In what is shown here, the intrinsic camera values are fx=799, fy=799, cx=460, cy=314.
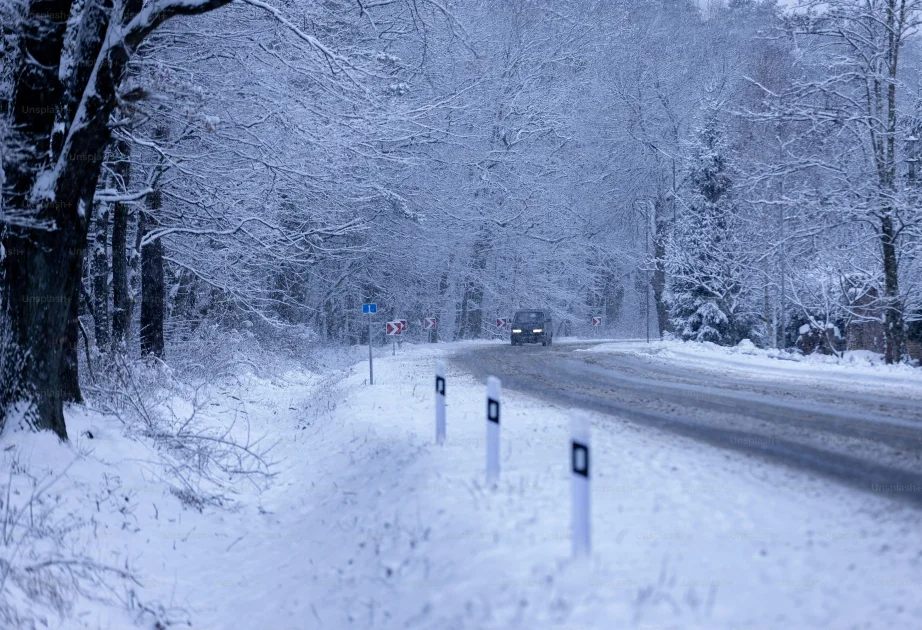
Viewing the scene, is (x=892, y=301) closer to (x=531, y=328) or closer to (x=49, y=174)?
(x=49, y=174)

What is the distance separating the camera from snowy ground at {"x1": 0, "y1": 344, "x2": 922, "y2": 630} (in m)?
4.64

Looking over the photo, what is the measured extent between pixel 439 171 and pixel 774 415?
29413 millimetres

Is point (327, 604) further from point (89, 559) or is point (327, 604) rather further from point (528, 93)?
point (528, 93)

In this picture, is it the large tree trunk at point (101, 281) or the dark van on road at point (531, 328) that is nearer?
the large tree trunk at point (101, 281)

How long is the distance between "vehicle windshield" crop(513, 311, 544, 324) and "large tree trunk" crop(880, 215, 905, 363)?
20.2 m

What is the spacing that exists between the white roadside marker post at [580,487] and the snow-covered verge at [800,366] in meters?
11.0

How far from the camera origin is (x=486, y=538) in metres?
5.91

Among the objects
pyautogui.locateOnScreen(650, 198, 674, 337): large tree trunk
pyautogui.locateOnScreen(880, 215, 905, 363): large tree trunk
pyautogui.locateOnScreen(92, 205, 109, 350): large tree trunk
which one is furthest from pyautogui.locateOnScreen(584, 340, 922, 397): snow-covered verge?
pyautogui.locateOnScreen(650, 198, 674, 337): large tree trunk

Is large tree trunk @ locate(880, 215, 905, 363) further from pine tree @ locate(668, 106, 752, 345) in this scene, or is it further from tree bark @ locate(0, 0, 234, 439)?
tree bark @ locate(0, 0, 234, 439)

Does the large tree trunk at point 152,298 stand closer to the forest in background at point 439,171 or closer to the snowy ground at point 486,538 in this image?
the forest in background at point 439,171

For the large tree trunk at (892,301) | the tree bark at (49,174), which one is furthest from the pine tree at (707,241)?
the tree bark at (49,174)

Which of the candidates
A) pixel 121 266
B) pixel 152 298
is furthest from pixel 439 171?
pixel 121 266

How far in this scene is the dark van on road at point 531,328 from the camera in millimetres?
39906

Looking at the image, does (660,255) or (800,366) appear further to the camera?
(660,255)
